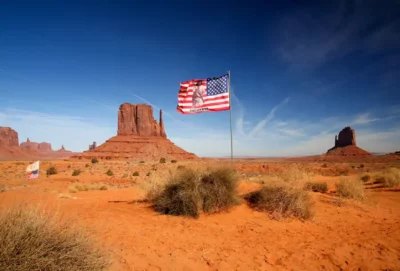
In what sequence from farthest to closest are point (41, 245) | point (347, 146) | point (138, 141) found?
point (347, 146) < point (138, 141) < point (41, 245)

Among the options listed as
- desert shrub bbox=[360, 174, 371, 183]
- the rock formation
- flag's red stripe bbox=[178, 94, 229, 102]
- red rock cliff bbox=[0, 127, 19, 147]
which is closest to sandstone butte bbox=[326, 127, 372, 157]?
the rock formation

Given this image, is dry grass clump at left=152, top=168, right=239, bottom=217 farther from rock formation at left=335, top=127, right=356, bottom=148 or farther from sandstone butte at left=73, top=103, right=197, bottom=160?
rock formation at left=335, top=127, right=356, bottom=148

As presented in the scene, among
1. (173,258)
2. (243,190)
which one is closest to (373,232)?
(243,190)

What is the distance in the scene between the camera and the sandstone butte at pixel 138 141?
270ft

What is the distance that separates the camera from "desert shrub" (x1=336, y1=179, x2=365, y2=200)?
418 inches

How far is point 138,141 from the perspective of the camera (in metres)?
94.6

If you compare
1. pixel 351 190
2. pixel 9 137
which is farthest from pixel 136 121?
pixel 351 190

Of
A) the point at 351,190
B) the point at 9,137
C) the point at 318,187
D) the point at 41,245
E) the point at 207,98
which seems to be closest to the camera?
the point at 41,245

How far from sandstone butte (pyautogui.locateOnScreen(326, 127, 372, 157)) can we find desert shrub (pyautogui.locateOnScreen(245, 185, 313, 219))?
109 m

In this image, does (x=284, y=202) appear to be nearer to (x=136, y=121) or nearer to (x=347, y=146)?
(x=136, y=121)

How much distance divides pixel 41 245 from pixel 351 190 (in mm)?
12317

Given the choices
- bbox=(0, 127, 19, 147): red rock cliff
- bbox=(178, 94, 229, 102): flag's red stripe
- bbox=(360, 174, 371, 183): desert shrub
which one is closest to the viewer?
bbox=(178, 94, 229, 102): flag's red stripe

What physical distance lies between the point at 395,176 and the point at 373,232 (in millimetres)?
13362

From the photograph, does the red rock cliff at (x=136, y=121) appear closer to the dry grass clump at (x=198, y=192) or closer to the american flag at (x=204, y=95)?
the american flag at (x=204, y=95)
